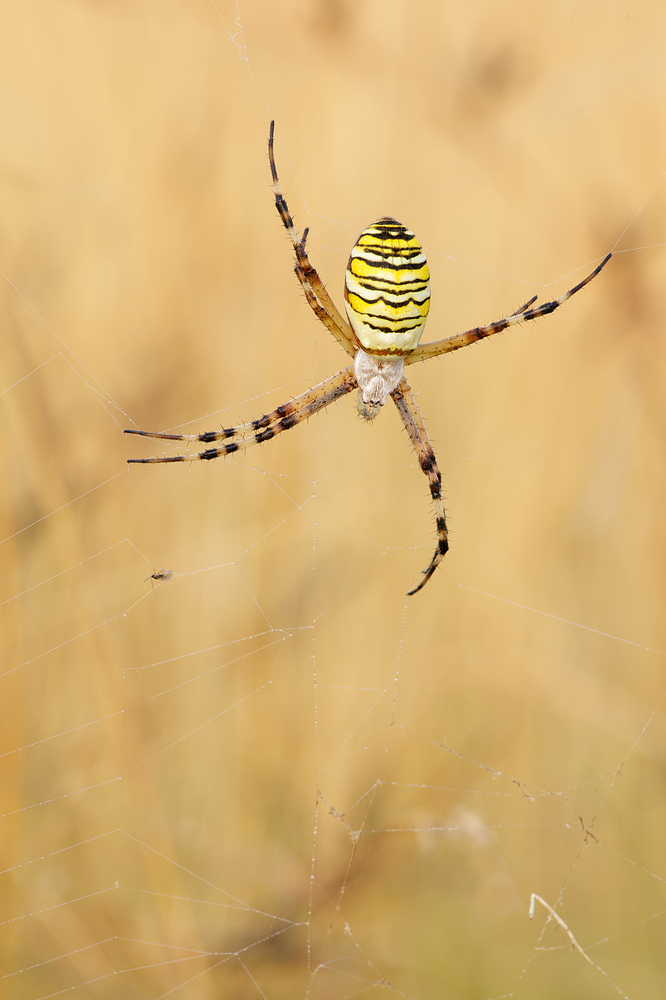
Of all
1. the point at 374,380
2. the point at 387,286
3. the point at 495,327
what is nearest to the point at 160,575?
the point at 374,380

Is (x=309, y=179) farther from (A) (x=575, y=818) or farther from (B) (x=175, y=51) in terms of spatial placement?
(A) (x=575, y=818)

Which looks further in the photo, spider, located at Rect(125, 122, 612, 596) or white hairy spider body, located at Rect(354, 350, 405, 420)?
white hairy spider body, located at Rect(354, 350, 405, 420)

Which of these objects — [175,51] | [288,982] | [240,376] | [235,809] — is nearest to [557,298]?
[240,376]

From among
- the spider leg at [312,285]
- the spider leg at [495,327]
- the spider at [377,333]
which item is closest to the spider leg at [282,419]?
the spider at [377,333]

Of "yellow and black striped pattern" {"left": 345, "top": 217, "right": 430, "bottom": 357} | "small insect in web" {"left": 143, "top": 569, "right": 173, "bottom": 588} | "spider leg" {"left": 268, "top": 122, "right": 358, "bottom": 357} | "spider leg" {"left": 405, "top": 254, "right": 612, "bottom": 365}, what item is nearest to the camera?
"yellow and black striped pattern" {"left": 345, "top": 217, "right": 430, "bottom": 357}

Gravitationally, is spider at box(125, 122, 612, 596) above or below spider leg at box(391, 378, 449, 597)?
above

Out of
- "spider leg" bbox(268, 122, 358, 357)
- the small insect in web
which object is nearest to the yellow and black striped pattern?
"spider leg" bbox(268, 122, 358, 357)

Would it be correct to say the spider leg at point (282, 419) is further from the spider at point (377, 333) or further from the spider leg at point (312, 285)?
the spider leg at point (312, 285)

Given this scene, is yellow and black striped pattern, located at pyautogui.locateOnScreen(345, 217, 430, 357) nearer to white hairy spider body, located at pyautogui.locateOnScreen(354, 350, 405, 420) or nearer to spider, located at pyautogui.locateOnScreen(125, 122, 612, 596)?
spider, located at pyautogui.locateOnScreen(125, 122, 612, 596)
